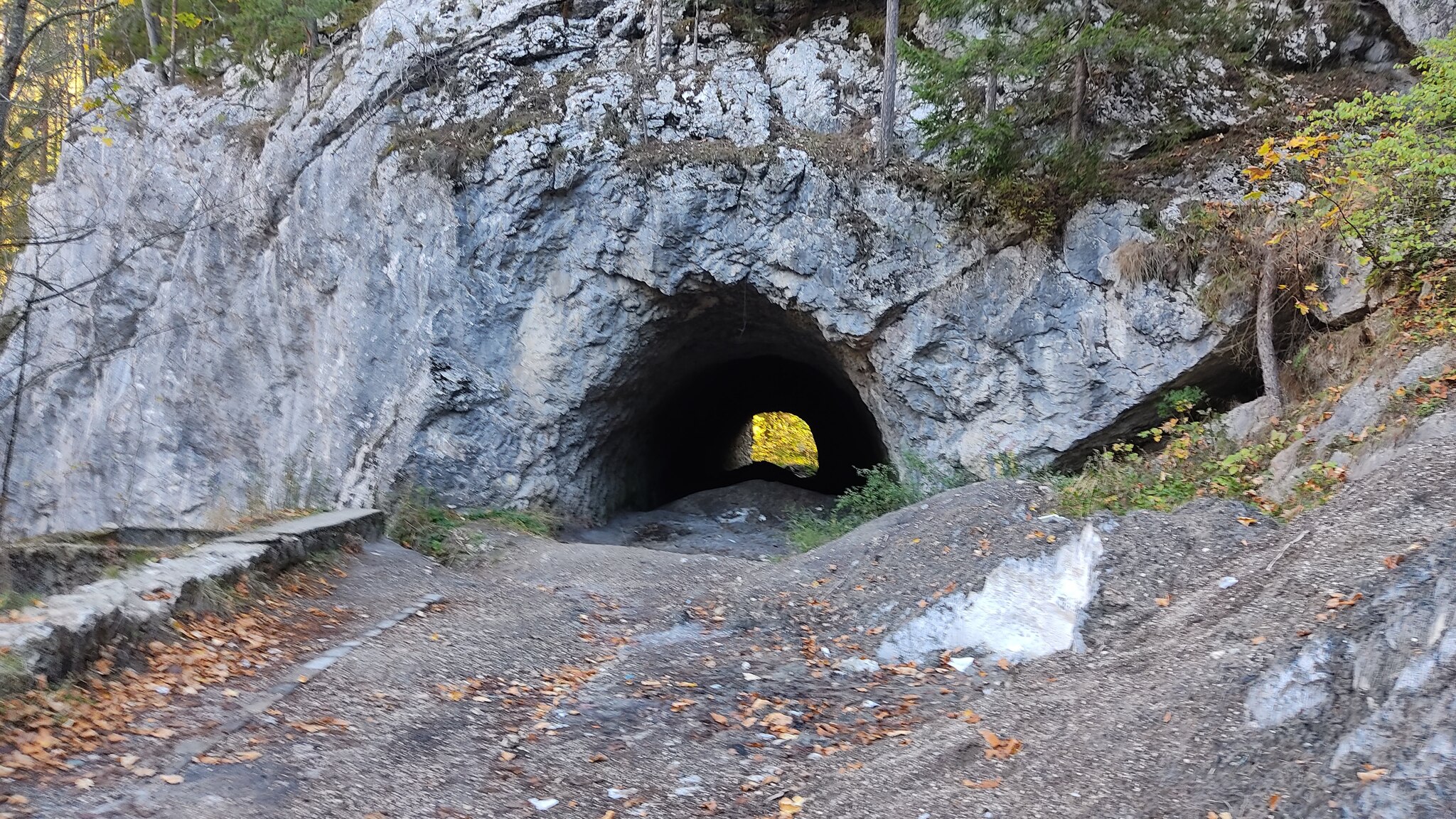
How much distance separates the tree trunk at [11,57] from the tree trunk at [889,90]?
8.05 meters

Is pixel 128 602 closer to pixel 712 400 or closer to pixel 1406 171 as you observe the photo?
pixel 1406 171

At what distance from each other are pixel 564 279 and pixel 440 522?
3.42 metres

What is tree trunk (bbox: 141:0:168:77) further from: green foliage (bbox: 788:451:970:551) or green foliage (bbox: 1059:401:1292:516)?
green foliage (bbox: 1059:401:1292:516)

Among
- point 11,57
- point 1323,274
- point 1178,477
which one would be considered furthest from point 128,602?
point 1323,274

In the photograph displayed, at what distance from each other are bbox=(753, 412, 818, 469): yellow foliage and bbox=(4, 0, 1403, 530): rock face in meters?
22.5

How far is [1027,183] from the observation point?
9992 mm

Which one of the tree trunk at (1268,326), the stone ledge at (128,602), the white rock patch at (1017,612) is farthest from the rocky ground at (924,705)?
the tree trunk at (1268,326)

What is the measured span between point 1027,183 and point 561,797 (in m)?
8.62

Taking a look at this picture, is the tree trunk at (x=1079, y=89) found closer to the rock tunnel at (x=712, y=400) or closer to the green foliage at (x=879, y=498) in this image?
the rock tunnel at (x=712, y=400)

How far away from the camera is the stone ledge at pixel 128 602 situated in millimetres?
4113

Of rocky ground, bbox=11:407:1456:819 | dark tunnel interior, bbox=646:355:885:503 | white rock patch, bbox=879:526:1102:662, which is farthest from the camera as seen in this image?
dark tunnel interior, bbox=646:355:885:503

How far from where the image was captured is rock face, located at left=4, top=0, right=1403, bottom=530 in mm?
10203

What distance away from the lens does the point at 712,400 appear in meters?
18.4

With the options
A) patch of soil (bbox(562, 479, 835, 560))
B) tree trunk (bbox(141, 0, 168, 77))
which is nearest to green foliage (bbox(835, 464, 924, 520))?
patch of soil (bbox(562, 479, 835, 560))
